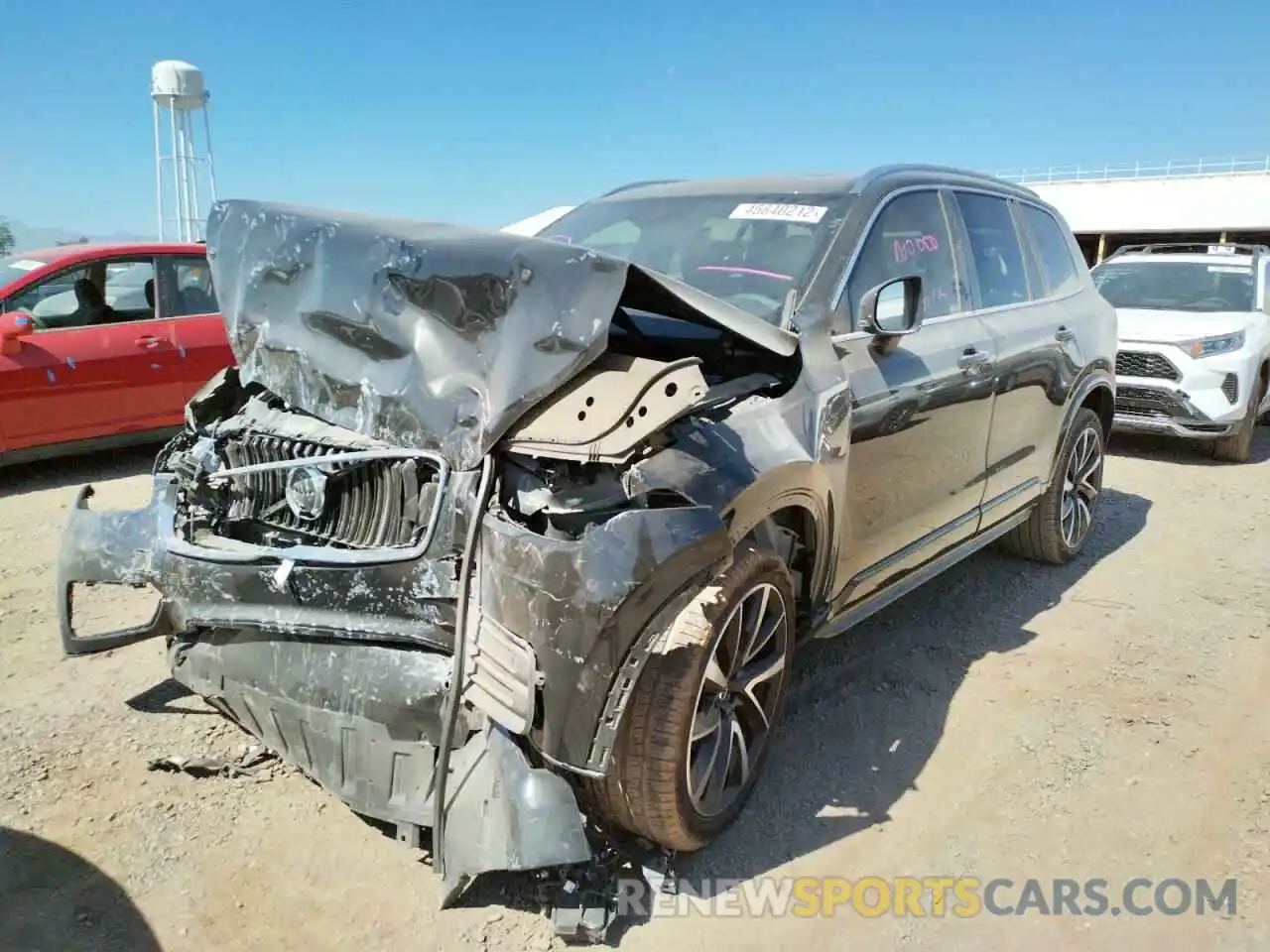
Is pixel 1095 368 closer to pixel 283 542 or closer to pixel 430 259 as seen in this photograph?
pixel 430 259

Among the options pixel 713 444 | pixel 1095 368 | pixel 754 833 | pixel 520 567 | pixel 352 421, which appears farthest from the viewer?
pixel 1095 368

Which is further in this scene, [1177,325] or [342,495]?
[1177,325]

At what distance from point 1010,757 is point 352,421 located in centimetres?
246

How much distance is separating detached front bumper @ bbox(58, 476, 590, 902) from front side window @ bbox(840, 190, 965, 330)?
5.98 feet

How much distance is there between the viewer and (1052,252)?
486 centimetres

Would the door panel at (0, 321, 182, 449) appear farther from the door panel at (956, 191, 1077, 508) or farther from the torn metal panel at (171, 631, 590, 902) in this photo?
the door panel at (956, 191, 1077, 508)

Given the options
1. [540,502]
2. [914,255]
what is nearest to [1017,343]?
[914,255]

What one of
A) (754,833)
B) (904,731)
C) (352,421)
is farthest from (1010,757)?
(352,421)

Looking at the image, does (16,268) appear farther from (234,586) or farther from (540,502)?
(540,502)

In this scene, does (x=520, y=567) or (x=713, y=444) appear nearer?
(x=520, y=567)

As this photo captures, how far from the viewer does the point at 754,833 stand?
2807mm

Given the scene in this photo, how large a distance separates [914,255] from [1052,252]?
1703 mm

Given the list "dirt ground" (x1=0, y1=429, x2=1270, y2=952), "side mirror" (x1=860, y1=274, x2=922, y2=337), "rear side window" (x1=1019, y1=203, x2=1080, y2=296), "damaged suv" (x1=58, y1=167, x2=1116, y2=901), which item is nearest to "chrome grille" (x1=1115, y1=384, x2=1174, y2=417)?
"rear side window" (x1=1019, y1=203, x2=1080, y2=296)

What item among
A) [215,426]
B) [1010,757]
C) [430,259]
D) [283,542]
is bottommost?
[1010,757]
